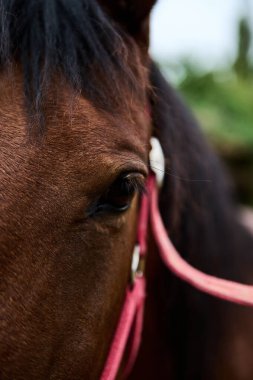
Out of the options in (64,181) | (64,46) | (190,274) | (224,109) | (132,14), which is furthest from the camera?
(224,109)

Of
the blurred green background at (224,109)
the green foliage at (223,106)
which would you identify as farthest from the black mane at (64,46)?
the green foliage at (223,106)

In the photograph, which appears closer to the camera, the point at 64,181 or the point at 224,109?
the point at 64,181

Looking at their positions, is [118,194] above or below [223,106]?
above

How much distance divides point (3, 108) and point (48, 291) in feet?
1.28

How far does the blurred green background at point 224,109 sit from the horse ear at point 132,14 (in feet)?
12.5

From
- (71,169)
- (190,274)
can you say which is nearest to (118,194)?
(71,169)

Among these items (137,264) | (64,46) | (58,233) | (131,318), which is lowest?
(131,318)

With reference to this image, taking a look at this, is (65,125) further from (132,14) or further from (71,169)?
(132,14)

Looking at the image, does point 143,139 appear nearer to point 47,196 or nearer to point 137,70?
point 137,70

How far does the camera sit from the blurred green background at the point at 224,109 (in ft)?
19.0

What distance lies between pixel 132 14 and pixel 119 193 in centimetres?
49

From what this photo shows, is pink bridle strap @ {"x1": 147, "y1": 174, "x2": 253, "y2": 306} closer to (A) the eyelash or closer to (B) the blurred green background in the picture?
(A) the eyelash

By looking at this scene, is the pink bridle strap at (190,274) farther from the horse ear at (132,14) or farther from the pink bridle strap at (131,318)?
the horse ear at (132,14)

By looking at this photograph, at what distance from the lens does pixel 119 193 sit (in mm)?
1194
